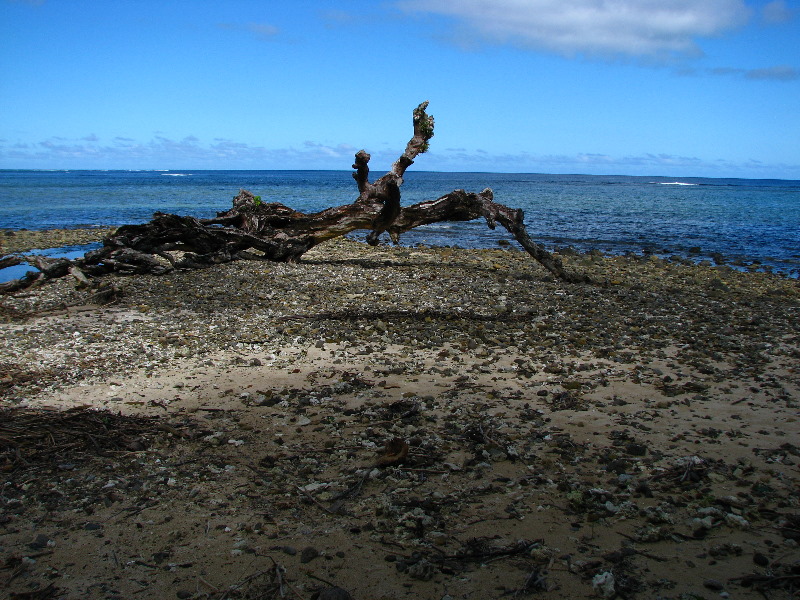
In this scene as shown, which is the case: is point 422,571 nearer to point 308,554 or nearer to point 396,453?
point 308,554

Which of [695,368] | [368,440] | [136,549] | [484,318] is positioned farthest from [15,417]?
[695,368]

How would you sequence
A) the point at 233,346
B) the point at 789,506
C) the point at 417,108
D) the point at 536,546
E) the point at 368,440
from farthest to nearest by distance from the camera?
the point at 417,108 < the point at 233,346 < the point at 368,440 < the point at 789,506 < the point at 536,546

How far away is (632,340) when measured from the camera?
28.3 ft

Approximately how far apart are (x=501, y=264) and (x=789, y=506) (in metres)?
12.3

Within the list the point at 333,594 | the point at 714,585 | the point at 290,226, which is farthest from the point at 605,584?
the point at 290,226

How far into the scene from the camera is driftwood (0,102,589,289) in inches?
522

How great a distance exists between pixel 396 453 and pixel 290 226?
1100 cm

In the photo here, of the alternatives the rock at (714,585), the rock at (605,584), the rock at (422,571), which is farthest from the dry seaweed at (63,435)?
the rock at (714,585)

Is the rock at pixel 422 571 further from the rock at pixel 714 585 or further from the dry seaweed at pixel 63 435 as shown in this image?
the dry seaweed at pixel 63 435

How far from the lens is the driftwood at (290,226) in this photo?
13.3m

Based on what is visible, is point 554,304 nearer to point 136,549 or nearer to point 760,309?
point 760,309

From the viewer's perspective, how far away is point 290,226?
49.9ft

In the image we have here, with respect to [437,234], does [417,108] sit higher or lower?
higher

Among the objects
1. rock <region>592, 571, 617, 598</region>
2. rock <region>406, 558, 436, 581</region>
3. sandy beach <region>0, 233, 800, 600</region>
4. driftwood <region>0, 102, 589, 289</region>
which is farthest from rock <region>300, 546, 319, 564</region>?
driftwood <region>0, 102, 589, 289</region>
